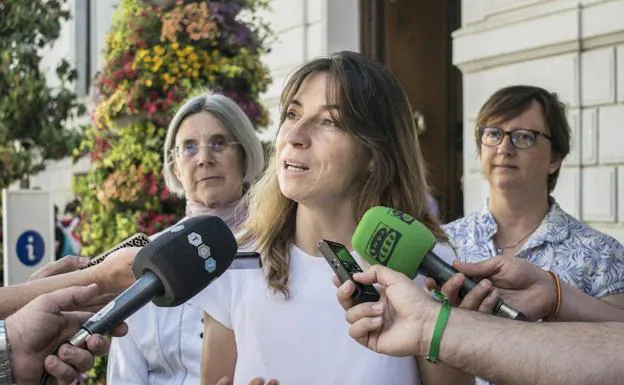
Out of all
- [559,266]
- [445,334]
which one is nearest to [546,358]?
[445,334]

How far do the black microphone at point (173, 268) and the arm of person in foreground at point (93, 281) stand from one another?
0.48 metres

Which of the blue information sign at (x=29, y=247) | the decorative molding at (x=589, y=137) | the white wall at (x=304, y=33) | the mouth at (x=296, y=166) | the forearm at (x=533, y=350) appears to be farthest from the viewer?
the white wall at (x=304, y=33)

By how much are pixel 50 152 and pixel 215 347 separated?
8.39 metres

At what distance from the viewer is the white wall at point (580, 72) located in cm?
609

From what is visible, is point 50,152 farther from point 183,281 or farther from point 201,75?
point 183,281

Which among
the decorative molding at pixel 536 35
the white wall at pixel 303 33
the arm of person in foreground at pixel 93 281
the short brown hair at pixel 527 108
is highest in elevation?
the white wall at pixel 303 33

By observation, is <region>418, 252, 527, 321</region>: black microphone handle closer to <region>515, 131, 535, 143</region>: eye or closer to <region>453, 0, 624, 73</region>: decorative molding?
<region>515, 131, 535, 143</region>: eye

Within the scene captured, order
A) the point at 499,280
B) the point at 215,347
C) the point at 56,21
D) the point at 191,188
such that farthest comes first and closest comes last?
1. the point at 56,21
2. the point at 191,188
3. the point at 215,347
4. the point at 499,280

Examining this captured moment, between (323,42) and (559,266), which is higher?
(323,42)

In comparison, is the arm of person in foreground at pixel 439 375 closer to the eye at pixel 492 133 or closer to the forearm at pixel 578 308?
the forearm at pixel 578 308

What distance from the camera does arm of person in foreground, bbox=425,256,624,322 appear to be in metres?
2.14

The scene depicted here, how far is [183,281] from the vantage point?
1.92 metres

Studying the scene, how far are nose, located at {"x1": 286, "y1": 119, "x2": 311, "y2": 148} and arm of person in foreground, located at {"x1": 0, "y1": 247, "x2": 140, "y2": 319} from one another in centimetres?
54

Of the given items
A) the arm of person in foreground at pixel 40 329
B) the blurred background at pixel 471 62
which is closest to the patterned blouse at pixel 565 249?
the arm of person in foreground at pixel 40 329
